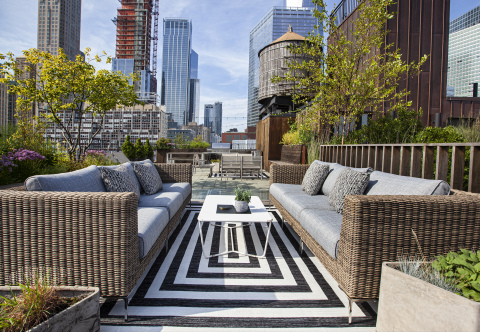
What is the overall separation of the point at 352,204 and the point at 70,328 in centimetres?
141

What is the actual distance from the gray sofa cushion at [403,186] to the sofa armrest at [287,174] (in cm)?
149

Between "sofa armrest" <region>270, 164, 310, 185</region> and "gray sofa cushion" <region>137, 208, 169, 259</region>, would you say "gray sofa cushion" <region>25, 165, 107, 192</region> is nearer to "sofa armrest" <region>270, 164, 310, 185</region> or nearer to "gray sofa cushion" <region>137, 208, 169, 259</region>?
"gray sofa cushion" <region>137, 208, 169, 259</region>

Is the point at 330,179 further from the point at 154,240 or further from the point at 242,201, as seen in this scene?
the point at 154,240

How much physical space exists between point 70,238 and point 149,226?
0.51 meters

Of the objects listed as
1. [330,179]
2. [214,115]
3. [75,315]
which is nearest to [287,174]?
[330,179]

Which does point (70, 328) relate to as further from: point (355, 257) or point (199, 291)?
point (355, 257)

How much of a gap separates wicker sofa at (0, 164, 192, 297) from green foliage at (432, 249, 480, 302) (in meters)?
1.53

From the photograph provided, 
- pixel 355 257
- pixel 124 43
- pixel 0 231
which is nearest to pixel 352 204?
pixel 355 257

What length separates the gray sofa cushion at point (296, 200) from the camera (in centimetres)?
252

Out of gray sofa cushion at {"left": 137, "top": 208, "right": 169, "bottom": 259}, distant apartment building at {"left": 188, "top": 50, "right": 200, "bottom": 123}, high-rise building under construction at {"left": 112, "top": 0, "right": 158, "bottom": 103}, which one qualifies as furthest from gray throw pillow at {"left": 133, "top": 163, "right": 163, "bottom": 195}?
distant apartment building at {"left": 188, "top": 50, "right": 200, "bottom": 123}

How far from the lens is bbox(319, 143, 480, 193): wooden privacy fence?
1.79 metres

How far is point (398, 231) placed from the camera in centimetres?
143

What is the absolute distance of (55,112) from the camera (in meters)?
5.54

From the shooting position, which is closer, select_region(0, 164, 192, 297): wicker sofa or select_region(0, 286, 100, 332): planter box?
select_region(0, 286, 100, 332): planter box
